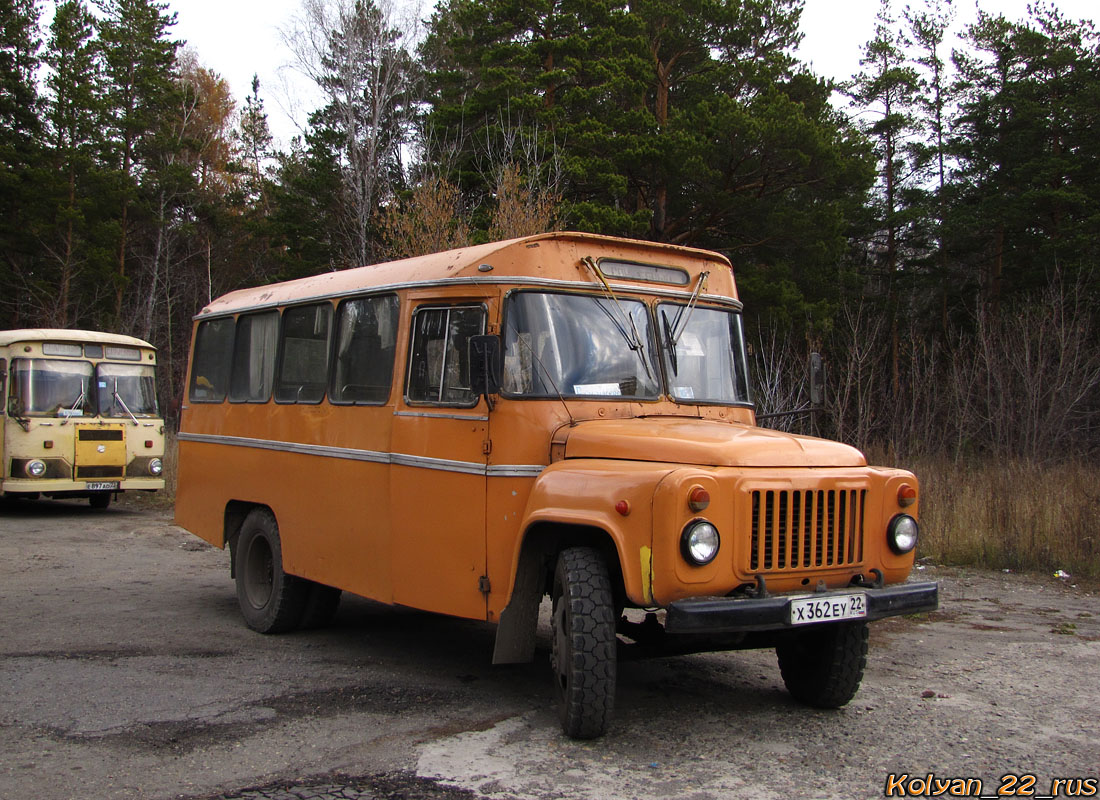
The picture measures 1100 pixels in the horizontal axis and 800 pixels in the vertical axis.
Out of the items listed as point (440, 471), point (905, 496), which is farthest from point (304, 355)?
point (905, 496)

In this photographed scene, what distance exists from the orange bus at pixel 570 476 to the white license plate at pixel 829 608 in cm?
1

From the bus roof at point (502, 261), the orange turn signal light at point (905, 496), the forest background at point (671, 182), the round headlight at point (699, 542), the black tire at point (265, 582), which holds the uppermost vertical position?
the forest background at point (671, 182)

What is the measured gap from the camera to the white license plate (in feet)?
16.8

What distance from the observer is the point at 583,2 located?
27078mm

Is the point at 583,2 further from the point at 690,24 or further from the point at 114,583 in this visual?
the point at 114,583

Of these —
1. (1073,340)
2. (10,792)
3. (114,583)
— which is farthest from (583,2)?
(10,792)

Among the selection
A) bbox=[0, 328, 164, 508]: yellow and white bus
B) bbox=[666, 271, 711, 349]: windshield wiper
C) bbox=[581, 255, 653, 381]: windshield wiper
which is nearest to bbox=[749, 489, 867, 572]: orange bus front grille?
bbox=[581, 255, 653, 381]: windshield wiper

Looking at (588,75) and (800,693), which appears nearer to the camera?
(800,693)

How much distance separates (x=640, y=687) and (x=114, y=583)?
653cm

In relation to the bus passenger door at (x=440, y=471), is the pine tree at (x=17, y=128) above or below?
above

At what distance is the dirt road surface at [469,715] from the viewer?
16.0ft

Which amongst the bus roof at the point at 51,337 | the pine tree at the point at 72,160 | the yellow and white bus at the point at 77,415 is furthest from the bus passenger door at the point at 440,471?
the pine tree at the point at 72,160

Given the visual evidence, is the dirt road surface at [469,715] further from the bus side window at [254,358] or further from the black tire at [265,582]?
the bus side window at [254,358]

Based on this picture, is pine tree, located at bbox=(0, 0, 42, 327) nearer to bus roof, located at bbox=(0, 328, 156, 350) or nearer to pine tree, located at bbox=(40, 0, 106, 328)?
pine tree, located at bbox=(40, 0, 106, 328)
